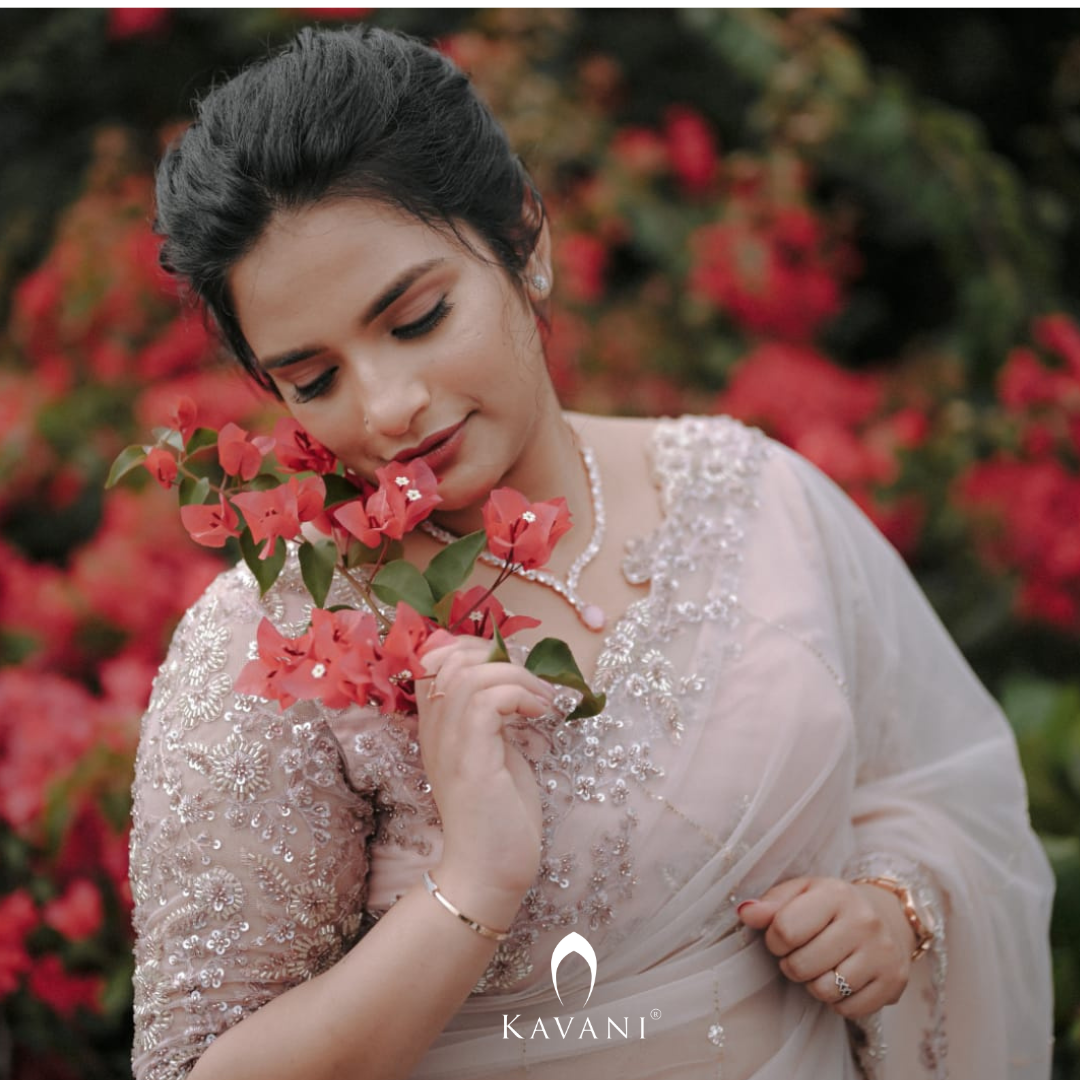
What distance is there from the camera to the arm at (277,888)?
1212 millimetres

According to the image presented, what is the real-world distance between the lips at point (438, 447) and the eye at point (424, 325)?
11cm

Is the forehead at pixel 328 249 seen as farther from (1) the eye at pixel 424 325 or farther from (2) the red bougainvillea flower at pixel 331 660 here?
(2) the red bougainvillea flower at pixel 331 660

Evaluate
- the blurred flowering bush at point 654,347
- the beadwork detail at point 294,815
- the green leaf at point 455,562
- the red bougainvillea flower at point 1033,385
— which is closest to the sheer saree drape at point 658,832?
the beadwork detail at point 294,815

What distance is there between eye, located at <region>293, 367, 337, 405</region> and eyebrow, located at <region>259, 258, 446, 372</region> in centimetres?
3

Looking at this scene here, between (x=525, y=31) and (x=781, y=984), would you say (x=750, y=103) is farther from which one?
(x=781, y=984)

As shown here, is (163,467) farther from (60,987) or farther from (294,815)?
(60,987)

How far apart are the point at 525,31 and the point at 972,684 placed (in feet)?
8.93

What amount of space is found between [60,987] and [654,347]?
2337 mm

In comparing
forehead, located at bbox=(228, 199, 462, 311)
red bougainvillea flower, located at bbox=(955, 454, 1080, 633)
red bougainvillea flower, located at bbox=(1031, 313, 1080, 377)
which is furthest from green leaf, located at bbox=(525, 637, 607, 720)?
red bougainvillea flower, located at bbox=(1031, 313, 1080, 377)

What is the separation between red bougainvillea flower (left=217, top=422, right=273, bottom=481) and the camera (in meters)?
1.35

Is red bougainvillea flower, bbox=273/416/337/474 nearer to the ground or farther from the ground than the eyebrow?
nearer to the ground

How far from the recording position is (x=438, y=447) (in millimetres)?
1381

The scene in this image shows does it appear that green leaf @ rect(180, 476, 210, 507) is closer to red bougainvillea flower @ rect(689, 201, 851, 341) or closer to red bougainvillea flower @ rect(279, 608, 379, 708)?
red bougainvillea flower @ rect(279, 608, 379, 708)

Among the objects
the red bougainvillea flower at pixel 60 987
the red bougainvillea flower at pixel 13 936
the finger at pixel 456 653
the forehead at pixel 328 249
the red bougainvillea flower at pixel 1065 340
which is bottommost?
the red bougainvillea flower at pixel 60 987
